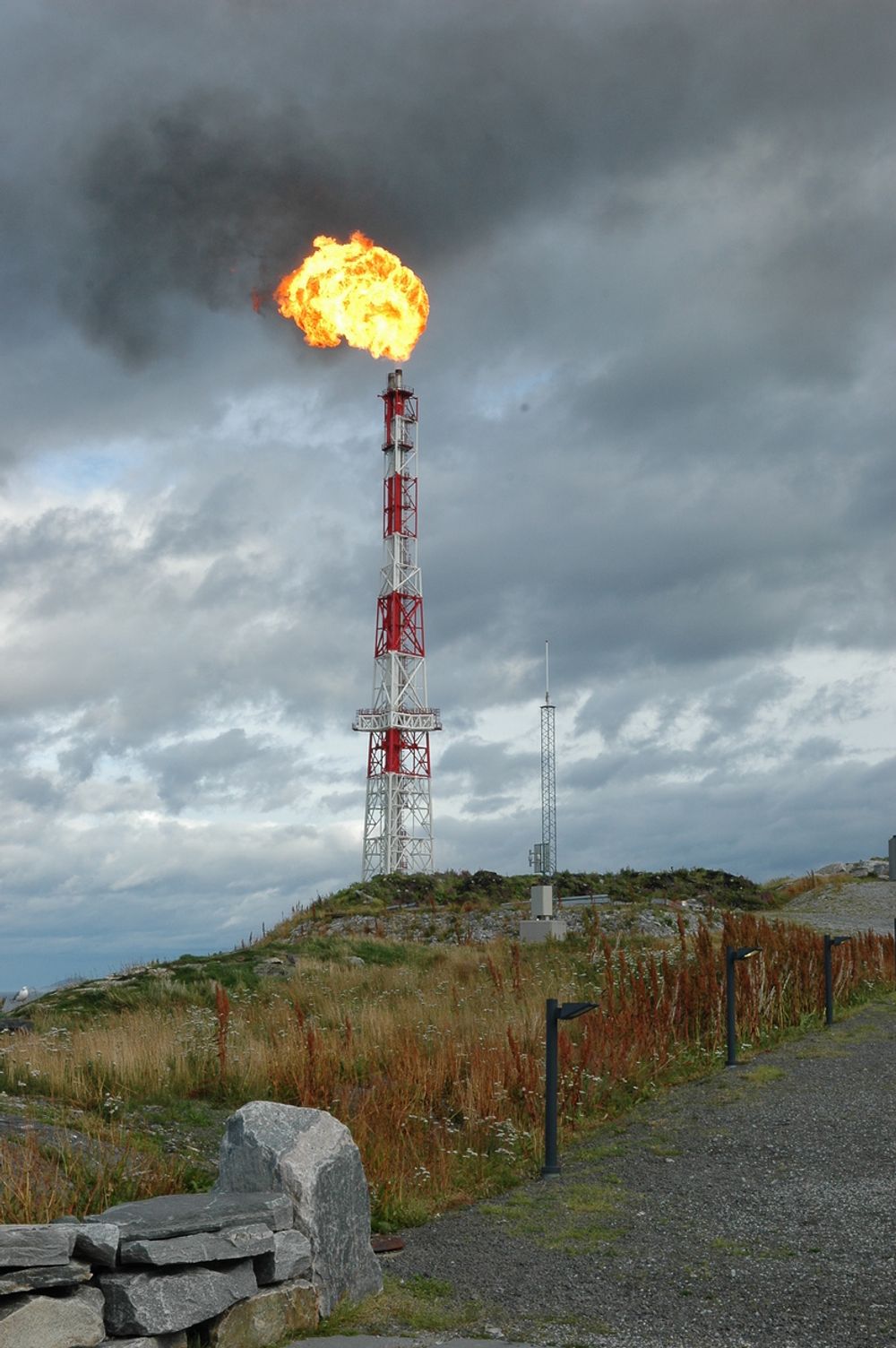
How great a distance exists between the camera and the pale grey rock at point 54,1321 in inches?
179

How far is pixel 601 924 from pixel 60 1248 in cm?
1998

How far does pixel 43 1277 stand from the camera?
4.62m

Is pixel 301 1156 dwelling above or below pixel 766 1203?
above

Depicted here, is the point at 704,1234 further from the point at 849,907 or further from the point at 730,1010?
the point at 849,907

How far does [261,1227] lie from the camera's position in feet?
17.7

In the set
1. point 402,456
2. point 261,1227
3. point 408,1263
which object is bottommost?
point 408,1263

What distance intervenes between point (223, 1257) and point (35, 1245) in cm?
91

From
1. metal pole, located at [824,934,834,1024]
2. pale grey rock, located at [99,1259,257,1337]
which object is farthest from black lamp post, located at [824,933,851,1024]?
pale grey rock, located at [99,1259,257,1337]

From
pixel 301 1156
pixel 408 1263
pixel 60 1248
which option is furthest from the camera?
pixel 408 1263

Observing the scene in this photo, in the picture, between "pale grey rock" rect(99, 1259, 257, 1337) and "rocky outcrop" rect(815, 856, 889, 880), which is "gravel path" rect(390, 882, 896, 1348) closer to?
"pale grey rock" rect(99, 1259, 257, 1337)

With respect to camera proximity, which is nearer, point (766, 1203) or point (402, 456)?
point (766, 1203)

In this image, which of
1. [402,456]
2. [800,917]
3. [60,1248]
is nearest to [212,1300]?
[60,1248]

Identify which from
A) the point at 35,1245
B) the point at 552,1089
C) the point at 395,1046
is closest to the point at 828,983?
the point at 395,1046

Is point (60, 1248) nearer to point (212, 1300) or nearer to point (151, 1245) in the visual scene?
point (151, 1245)
